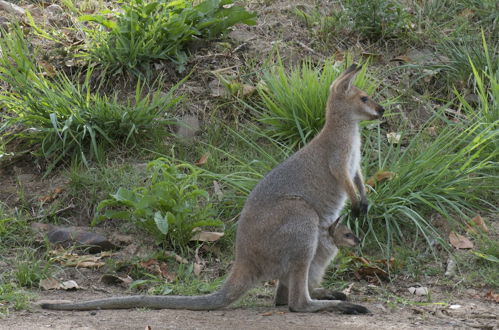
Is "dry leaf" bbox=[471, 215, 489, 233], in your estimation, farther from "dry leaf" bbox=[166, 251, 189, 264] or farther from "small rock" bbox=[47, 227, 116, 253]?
"small rock" bbox=[47, 227, 116, 253]

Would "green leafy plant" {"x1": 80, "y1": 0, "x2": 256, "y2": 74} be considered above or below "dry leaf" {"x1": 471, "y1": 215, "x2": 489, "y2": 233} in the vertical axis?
above

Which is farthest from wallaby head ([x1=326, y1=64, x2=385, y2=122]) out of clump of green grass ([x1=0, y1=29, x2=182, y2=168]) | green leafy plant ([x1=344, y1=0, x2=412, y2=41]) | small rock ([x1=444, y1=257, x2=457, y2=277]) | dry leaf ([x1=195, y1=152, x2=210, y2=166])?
green leafy plant ([x1=344, y1=0, x2=412, y2=41])

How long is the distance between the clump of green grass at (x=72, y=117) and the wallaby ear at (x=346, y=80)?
2439mm

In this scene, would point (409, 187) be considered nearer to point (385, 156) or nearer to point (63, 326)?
point (385, 156)

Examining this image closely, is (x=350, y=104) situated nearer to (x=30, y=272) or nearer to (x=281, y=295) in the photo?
(x=281, y=295)

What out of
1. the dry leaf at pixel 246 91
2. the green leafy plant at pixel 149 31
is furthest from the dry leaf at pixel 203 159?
the green leafy plant at pixel 149 31

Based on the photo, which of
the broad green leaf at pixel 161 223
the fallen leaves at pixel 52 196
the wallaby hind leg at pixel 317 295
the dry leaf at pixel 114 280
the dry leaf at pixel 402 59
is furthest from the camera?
the dry leaf at pixel 402 59

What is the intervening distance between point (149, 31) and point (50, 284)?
133 inches

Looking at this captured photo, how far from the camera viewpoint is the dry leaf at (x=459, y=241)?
7.05m

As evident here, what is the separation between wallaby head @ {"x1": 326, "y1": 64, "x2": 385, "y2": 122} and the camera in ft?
20.7

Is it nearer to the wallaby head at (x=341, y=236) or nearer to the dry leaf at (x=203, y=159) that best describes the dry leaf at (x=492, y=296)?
the wallaby head at (x=341, y=236)

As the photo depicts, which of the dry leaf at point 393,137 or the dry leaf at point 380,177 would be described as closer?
the dry leaf at point 380,177

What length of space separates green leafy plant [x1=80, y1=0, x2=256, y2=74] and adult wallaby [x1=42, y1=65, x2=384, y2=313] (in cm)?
315

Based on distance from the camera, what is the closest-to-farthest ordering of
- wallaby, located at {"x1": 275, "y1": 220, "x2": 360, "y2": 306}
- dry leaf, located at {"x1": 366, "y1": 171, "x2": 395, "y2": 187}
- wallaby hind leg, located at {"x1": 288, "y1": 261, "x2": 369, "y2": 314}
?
1. wallaby hind leg, located at {"x1": 288, "y1": 261, "x2": 369, "y2": 314}
2. wallaby, located at {"x1": 275, "y1": 220, "x2": 360, "y2": 306}
3. dry leaf, located at {"x1": 366, "y1": 171, "x2": 395, "y2": 187}
